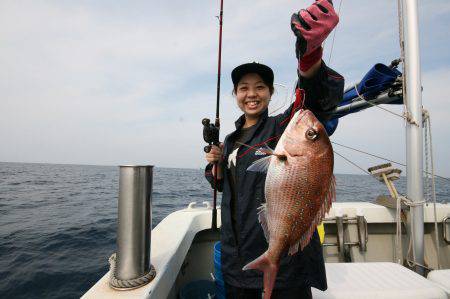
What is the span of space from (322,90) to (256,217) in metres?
0.93

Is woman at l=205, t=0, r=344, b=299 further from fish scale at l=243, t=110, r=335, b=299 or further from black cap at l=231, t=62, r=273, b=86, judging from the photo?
fish scale at l=243, t=110, r=335, b=299

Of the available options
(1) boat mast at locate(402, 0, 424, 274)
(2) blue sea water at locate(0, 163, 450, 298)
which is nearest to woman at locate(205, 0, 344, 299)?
(1) boat mast at locate(402, 0, 424, 274)

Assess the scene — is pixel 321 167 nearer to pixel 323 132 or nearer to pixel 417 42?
pixel 323 132

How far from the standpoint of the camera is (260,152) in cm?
180

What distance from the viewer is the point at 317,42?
4.76 feet

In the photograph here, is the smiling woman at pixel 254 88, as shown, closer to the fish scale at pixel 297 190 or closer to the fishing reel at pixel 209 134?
the fishing reel at pixel 209 134

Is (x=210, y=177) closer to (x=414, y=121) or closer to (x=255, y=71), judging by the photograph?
(x=255, y=71)

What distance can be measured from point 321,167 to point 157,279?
4.39ft

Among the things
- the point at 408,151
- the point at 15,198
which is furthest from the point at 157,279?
the point at 15,198

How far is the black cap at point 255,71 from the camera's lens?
78.8 inches

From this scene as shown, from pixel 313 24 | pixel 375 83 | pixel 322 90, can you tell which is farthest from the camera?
pixel 375 83

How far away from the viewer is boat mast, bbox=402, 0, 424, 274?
289 cm

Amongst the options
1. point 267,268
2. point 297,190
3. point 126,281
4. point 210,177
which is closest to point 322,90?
point 297,190

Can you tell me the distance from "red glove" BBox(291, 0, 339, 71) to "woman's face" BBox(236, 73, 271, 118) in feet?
1.95
